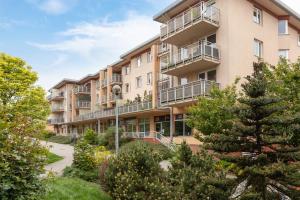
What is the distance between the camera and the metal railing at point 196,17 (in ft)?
81.8

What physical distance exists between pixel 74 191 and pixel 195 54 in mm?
16831

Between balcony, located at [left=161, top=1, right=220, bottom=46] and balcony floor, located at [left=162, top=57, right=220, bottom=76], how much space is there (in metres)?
2.76

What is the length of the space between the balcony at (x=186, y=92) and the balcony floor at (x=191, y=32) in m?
4.58

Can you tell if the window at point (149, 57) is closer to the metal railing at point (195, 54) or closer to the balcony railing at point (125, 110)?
the balcony railing at point (125, 110)

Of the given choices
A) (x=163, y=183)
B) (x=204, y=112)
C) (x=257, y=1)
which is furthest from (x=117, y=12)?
(x=257, y=1)

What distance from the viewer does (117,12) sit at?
598 inches

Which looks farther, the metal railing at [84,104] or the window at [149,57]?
the metal railing at [84,104]

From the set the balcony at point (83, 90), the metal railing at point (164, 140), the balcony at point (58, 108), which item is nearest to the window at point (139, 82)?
the metal railing at point (164, 140)

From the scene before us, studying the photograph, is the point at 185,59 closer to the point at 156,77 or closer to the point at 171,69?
the point at 171,69

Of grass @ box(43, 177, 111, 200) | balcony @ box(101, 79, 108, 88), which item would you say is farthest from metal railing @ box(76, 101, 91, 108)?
grass @ box(43, 177, 111, 200)

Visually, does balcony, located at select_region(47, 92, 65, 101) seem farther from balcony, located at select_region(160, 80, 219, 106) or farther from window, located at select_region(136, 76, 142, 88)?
balcony, located at select_region(160, 80, 219, 106)

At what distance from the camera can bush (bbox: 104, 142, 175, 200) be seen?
32.9 ft

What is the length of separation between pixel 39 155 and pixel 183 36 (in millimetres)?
21993

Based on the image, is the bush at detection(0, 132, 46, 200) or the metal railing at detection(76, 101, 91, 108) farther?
the metal railing at detection(76, 101, 91, 108)
